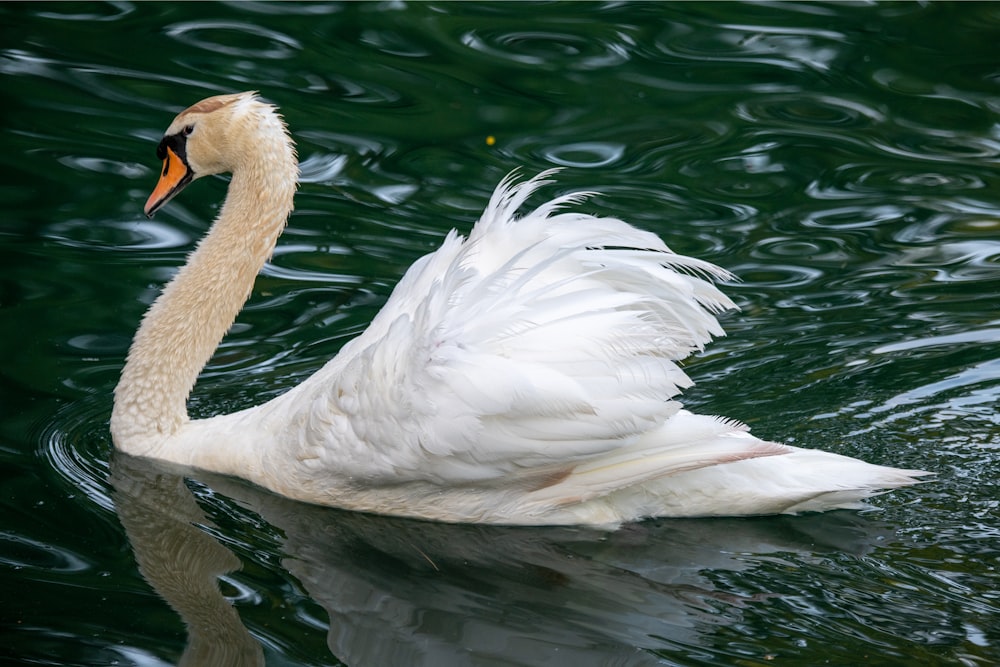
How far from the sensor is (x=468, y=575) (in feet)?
15.9

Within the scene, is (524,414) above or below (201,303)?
above

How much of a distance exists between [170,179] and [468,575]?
2305 millimetres

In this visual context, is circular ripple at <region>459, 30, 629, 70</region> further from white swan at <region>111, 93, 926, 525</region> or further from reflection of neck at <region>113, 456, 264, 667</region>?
reflection of neck at <region>113, 456, 264, 667</region>

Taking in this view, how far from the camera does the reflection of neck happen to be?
14.3ft

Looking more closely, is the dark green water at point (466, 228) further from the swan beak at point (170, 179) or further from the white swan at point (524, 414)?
the swan beak at point (170, 179)

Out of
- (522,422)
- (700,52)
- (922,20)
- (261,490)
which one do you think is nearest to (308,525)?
(261,490)

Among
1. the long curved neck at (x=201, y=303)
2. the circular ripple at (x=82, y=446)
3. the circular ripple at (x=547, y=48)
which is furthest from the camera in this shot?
the circular ripple at (x=547, y=48)

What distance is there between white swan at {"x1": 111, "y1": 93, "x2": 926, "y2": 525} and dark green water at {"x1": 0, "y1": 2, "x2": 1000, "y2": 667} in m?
0.14

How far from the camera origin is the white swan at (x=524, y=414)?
4.86 metres

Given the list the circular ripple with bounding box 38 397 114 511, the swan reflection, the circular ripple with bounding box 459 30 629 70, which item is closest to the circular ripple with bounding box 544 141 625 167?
the circular ripple with bounding box 459 30 629 70

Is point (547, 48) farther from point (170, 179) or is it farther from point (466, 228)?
point (170, 179)


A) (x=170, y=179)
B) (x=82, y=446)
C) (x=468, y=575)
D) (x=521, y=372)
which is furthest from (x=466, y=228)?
(x=468, y=575)

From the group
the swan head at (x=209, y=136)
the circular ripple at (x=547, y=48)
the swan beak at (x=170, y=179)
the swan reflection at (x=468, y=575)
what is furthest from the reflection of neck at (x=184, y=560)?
the circular ripple at (x=547, y=48)

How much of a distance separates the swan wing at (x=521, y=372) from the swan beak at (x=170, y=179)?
4.27 feet
